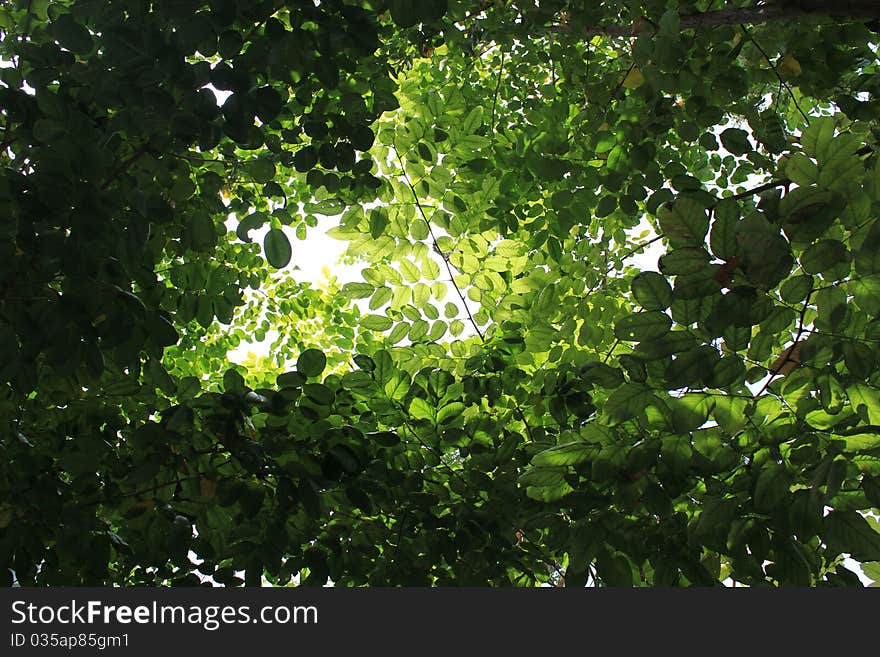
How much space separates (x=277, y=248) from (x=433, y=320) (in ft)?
2.22

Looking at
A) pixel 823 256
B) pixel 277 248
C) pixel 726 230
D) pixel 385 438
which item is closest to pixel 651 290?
pixel 726 230

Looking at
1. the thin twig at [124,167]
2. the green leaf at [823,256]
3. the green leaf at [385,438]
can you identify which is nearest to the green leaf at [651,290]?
the green leaf at [823,256]

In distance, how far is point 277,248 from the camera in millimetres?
1661

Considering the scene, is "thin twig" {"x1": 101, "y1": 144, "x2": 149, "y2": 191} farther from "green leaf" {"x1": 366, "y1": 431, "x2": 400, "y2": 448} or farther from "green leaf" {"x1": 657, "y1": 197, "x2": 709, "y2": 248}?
"green leaf" {"x1": 657, "y1": 197, "x2": 709, "y2": 248}

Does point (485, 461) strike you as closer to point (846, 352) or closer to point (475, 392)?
point (475, 392)

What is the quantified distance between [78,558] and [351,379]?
33.0 inches

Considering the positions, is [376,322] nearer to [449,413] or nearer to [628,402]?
[449,413]

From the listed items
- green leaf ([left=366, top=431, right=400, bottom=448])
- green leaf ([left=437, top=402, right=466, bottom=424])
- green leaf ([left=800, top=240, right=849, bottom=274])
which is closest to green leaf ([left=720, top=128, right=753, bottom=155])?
green leaf ([left=800, top=240, right=849, bottom=274])

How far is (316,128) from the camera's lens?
1.80 metres

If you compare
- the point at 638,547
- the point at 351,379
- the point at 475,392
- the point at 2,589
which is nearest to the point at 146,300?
the point at 351,379

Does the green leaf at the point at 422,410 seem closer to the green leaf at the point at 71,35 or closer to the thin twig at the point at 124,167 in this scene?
the thin twig at the point at 124,167

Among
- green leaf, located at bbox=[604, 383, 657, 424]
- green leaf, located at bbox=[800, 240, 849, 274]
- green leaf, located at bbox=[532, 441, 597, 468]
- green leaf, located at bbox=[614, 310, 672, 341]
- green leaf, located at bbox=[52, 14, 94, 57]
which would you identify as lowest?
green leaf, located at bbox=[532, 441, 597, 468]

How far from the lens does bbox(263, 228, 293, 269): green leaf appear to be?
165 cm

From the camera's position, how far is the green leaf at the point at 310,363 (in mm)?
1638
